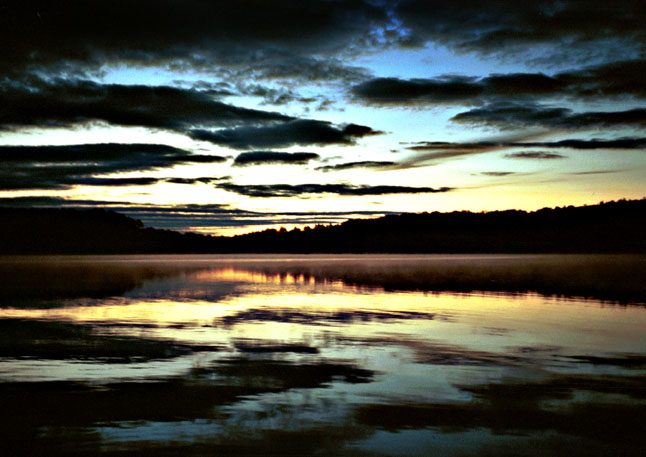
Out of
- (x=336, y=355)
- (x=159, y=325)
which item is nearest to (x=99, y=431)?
(x=336, y=355)

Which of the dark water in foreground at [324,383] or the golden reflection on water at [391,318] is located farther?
the golden reflection on water at [391,318]

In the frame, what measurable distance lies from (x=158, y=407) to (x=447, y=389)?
5.30 m

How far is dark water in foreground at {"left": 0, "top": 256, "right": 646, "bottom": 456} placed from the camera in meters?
8.49

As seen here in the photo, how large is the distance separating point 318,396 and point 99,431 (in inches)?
151

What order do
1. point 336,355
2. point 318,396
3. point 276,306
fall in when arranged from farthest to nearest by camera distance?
point 276,306 < point 336,355 < point 318,396

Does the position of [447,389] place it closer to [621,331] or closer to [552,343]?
[552,343]

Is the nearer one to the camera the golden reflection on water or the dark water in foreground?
the dark water in foreground

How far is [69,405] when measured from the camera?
33.6 feet

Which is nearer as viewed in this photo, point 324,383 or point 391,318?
point 324,383

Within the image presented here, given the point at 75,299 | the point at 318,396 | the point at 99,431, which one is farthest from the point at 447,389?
the point at 75,299

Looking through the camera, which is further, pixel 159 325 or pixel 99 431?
pixel 159 325

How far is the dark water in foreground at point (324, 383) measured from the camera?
8492 mm

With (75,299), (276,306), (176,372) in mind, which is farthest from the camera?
(75,299)

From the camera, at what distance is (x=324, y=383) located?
12.0 metres
